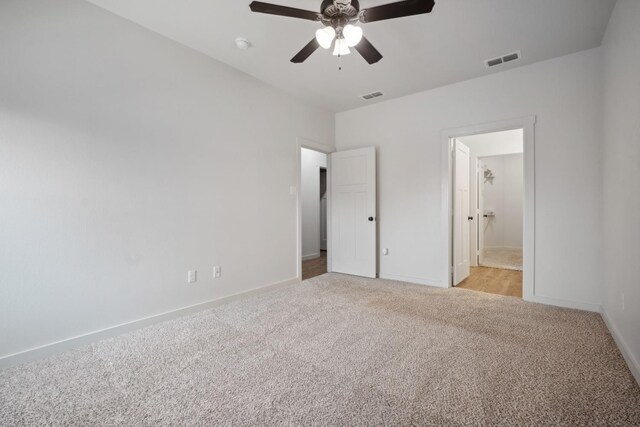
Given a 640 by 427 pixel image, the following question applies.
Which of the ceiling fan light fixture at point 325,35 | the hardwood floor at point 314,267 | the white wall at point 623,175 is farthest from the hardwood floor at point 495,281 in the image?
the ceiling fan light fixture at point 325,35

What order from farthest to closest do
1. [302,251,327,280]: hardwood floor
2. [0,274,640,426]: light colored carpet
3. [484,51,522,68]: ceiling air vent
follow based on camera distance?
[302,251,327,280]: hardwood floor → [484,51,522,68]: ceiling air vent → [0,274,640,426]: light colored carpet

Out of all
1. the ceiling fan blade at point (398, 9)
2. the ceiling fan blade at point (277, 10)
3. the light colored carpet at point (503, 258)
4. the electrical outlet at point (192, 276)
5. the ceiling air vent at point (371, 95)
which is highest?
the ceiling air vent at point (371, 95)

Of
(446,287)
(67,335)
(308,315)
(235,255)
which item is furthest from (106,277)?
(446,287)

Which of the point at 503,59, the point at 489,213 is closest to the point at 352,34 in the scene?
the point at 503,59

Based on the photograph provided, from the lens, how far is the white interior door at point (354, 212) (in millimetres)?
4477

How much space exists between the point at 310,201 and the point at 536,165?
4.30m

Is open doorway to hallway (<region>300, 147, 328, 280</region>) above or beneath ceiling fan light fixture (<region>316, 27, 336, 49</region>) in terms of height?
beneath

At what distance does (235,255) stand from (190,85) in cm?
192

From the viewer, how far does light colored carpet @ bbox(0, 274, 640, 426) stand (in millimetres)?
1496

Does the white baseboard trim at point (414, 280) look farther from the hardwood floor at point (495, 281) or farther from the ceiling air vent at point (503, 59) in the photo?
the ceiling air vent at point (503, 59)

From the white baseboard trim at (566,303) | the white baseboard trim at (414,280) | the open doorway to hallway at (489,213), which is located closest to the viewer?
the white baseboard trim at (566,303)

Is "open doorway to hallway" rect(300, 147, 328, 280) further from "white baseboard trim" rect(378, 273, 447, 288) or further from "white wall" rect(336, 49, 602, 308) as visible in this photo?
"white wall" rect(336, 49, 602, 308)

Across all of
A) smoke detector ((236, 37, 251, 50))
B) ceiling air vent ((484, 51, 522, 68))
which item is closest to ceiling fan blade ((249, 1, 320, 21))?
smoke detector ((236, 37, 251, 50))

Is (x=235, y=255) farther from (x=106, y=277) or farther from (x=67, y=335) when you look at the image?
(x=67, y=335)
